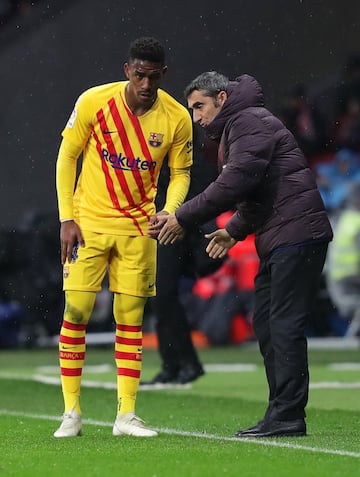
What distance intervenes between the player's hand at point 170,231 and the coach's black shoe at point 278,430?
3.80 ft

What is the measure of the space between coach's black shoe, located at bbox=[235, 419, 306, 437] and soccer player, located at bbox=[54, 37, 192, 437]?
566 mm

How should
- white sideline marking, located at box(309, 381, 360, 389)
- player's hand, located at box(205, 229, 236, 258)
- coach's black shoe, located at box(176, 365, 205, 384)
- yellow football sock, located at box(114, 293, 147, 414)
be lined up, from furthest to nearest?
1. white sideline marking, located at box(309, 381, 360, 389)
2. coach's black shoe, located at box(176, 365, 205, 384)
3. player's hand, located at box(205, 229, 236, 258)
4. yellow football sock, located at box(114, 293, 147, 414)

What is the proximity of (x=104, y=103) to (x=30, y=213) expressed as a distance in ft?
44.0

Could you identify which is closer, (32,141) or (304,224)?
(304,224)

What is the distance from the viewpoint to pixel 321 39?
2186 cm

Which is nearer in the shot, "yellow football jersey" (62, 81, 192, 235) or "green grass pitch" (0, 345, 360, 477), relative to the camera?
"green grass pitch" (0, 345, 360, 477)

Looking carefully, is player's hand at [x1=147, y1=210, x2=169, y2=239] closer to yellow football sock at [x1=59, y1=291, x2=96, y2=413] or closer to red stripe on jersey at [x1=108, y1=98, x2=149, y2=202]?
red stripe on jersey at [x1=108, y1=98, x2=149, y2=202]

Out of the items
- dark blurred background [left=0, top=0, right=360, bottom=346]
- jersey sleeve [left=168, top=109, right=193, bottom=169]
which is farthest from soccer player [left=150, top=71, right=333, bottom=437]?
dark blurred background [left=0, top=0, right=360, bottom=346]

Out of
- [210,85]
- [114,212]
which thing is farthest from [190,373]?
[210,85]

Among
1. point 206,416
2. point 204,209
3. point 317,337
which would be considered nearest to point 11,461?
point 204,209

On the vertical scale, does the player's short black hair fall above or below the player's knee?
above

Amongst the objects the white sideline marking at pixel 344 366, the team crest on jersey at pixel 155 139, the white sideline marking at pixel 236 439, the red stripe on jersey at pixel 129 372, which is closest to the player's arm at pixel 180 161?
the team crest on jersey at pixel 155 139

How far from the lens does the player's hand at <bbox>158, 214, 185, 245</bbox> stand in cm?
770

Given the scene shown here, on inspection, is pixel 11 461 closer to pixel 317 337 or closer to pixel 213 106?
pixel 213 106
